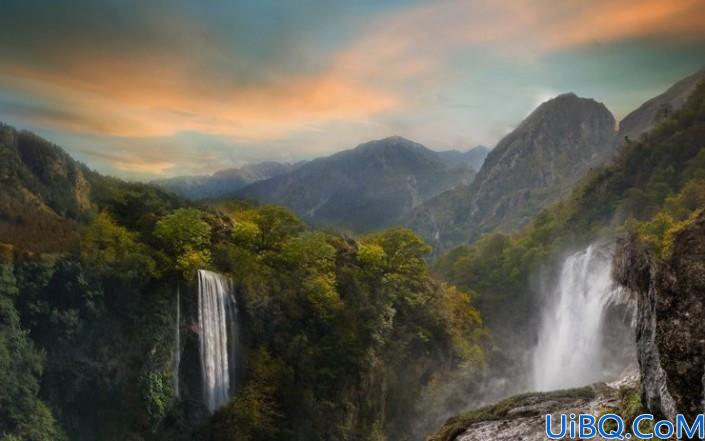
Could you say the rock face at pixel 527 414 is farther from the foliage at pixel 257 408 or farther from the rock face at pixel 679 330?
the foliage at pixel 257 408

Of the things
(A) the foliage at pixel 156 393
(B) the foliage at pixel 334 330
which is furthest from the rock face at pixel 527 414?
(B) the foliage at pixel 334 330

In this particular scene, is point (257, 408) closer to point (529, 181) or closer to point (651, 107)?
point (651, 107)

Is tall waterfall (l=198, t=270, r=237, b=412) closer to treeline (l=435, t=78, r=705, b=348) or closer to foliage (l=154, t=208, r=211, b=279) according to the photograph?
foliage (l=154, t=208, r=211, b=279)

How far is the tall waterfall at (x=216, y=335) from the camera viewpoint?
30.5 m

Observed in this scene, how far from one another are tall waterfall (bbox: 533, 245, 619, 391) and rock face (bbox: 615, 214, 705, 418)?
37.1 meters

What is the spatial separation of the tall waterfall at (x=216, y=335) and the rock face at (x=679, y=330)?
25.7 metres

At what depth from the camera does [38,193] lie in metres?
30.3

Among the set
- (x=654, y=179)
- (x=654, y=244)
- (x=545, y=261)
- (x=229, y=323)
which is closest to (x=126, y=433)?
(x=229, y=323)

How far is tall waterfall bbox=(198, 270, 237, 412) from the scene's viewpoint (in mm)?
30469

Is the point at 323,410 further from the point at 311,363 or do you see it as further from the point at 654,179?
the point at 654,179

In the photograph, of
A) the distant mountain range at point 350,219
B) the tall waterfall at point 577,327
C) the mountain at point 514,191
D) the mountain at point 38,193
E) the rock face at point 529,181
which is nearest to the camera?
the mountain at point 38,193

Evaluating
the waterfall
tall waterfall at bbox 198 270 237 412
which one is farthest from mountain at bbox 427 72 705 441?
the waterfall

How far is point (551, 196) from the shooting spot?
160625mm

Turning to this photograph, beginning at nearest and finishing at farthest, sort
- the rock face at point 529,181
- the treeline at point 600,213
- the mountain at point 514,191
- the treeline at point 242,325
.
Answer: the treeline at point 242,325 < the treeline at point 600,213 < the rock face at point 529,181 < the mountain at point 514,191
